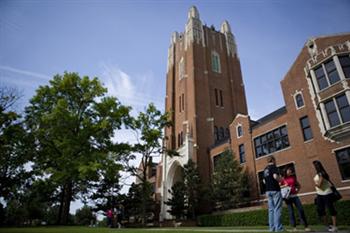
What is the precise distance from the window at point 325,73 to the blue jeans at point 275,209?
14.2 meters

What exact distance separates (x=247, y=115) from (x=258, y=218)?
11000 millimetres

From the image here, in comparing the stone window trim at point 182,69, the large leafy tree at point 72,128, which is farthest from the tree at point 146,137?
the stone window trim at point 182,69

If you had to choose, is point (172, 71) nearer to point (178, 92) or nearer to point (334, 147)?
point (178, 92)

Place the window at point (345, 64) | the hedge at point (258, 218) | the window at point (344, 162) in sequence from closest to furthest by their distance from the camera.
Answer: the hedge at point (258, 218) → the window at point (344, 162) → the window at point (345, 64)

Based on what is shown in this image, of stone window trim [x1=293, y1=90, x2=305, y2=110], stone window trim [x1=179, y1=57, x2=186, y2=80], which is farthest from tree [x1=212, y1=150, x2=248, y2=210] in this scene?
stone window trim [x1=179, y1=57, x2=186, y2=80]

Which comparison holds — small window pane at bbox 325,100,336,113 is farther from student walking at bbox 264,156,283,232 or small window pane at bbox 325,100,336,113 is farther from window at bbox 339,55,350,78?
student walking at bbox 264,156,283,232

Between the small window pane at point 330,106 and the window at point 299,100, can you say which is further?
the window at point 299,100

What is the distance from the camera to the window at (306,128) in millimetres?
18328

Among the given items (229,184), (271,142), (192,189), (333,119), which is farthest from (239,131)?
(333,119)

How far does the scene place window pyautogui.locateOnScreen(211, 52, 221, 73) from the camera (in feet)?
126

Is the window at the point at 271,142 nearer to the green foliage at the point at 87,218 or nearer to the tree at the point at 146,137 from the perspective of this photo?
the tree at the point at 146,137

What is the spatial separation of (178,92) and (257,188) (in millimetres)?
20509

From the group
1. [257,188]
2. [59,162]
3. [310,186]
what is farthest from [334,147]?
[59,162]

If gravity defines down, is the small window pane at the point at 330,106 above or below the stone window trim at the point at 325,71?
below
